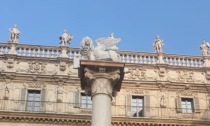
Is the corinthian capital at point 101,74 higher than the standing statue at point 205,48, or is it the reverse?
the standing statue at point 205,48

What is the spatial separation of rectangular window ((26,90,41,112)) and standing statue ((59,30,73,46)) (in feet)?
13.2

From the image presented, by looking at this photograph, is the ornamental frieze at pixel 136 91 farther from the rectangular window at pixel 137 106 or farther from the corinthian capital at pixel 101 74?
the corinthian capital at pixel 101 74

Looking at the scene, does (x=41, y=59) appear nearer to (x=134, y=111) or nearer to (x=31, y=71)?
(x=31, y=71)

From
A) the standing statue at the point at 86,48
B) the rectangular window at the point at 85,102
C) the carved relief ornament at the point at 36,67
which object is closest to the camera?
the standing statue at the point at 86,48

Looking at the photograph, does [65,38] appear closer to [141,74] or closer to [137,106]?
[141,74]

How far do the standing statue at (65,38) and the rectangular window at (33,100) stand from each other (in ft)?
13.2

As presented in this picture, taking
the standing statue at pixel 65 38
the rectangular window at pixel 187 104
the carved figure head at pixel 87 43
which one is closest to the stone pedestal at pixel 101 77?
the carved figure head at pixel 87 43

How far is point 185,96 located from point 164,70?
239 cm

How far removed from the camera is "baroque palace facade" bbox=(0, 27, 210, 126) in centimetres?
3045

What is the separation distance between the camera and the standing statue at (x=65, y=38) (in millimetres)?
32997

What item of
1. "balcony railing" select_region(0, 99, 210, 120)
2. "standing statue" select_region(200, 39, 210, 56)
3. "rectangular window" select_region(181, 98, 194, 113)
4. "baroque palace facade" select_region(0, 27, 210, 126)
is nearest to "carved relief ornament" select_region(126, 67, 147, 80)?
"baroque palace facade" select_region(0, 27, 210, 126)

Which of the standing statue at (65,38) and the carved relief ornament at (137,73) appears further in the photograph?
the standing statue at (65,38)

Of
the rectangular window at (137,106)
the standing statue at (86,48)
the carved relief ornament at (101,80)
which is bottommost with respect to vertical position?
the carved relief ornament at (101,80)

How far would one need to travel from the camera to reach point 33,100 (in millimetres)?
31141
